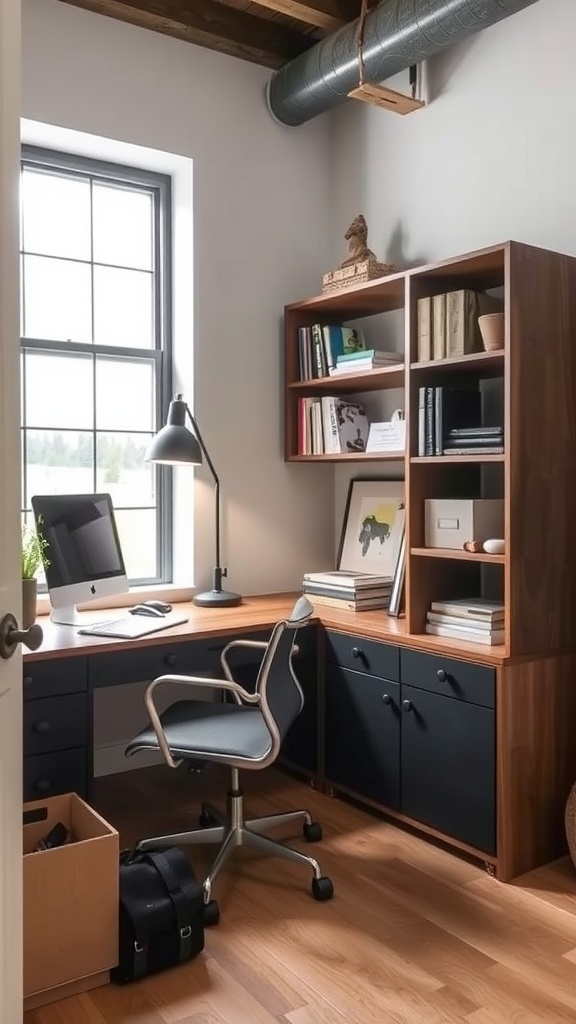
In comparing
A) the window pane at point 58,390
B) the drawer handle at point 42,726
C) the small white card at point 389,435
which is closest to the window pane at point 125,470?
the window pane at point 58,390

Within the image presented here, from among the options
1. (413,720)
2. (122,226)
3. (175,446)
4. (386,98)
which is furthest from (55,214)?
(413,720)

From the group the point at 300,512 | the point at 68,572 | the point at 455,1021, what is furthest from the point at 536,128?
the point at 455,1021

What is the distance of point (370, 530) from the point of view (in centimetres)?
358

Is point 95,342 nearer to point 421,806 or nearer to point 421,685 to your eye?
point 421,685

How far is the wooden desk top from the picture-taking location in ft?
8.34

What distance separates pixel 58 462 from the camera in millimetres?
3385

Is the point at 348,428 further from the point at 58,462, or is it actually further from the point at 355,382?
the point at 58,462

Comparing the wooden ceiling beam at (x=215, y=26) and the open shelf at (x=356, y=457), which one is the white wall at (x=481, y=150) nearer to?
the wooden ceiling beam at (x=215, y=26)

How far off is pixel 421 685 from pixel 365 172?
2.24 metres

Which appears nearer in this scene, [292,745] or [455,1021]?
[455,1021]

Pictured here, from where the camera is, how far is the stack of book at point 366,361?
3189mm

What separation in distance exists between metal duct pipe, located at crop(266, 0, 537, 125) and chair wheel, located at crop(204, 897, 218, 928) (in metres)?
2.86

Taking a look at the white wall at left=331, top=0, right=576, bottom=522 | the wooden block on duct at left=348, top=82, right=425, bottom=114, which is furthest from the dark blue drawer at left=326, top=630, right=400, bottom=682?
the wooden block on duct at left=348, top=82, right=425, bottom=114

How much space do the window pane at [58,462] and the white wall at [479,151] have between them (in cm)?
151
